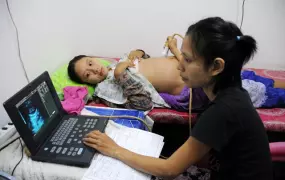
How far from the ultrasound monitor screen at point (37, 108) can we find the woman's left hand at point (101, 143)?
0.20 m

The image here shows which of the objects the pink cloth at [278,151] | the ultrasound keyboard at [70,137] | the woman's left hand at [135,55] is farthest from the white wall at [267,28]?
the ultrasound keyboard at [70,137]

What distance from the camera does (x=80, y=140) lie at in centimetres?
97

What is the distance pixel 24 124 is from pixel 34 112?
87 millimetres

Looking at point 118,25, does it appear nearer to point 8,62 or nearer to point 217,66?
point 8,62

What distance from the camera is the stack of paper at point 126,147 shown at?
0.84 m

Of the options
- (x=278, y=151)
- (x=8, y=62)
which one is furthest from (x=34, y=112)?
(x=278, y=151)

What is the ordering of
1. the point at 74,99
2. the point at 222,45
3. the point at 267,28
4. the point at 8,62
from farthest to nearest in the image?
the point at 267,28 < the point at 8,62 < the point at 74,99 < the point at 222,45

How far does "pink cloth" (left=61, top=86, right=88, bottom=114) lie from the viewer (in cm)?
128

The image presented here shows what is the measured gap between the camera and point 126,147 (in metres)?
0.98

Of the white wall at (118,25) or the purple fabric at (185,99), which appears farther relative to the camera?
the white wall at (118,25)

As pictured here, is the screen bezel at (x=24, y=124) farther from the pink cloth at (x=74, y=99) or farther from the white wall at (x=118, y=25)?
the white wall at (x=118, y=25)

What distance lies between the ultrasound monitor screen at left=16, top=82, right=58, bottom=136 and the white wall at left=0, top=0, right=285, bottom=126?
93cm

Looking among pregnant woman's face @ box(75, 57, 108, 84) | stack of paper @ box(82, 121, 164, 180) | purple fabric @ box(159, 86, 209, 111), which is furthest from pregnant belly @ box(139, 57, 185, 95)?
stack of paper @ box(82, 121, 164, 180)

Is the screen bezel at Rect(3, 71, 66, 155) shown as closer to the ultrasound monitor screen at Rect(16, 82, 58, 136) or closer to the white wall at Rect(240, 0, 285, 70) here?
the ultrasound monitor screen at Rect(16, 82, 58, 136)
